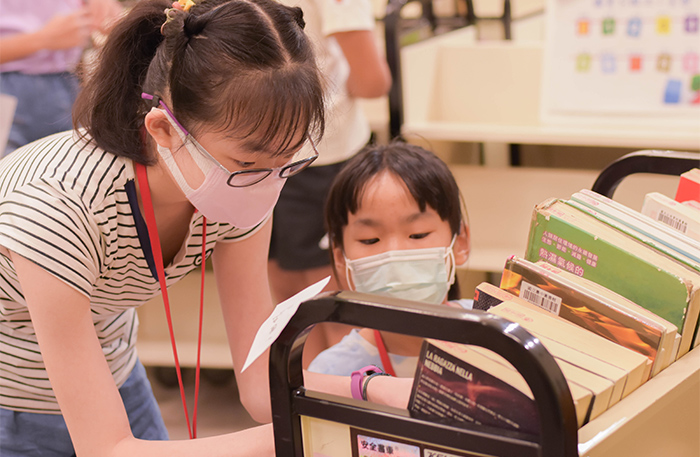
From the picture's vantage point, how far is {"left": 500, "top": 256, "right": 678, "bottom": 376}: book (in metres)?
0.75

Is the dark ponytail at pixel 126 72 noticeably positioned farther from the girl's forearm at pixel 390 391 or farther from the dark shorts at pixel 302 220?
the dark shorts at pixel 302 220

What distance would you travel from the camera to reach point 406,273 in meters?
1.29

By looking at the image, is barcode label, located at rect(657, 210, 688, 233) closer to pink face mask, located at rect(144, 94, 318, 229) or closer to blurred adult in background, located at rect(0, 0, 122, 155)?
pink face mask, located at rect(144, 94, 318, 229)

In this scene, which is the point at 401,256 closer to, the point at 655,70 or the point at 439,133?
the point at 439,133

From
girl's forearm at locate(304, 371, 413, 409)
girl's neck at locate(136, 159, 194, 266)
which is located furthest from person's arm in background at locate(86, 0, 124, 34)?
girl's forearm at locate(304, 371, 413, 409)

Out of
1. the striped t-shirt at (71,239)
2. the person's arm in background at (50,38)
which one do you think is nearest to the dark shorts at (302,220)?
the person's arm in background at (50,38)

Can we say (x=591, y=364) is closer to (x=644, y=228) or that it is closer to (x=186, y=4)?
(x=644, y=228)

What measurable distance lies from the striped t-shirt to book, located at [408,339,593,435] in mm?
500

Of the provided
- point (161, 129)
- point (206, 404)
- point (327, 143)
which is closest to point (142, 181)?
point (161, 129)

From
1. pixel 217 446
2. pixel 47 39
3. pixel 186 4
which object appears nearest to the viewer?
pixel 217 446

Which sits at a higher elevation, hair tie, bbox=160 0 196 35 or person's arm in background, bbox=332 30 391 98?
hair tie, bbox=160 0 196 35

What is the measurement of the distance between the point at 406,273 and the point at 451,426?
64cm

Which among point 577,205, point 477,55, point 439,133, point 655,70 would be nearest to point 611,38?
point 655,70

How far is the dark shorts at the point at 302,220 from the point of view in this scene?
6.89 feet
